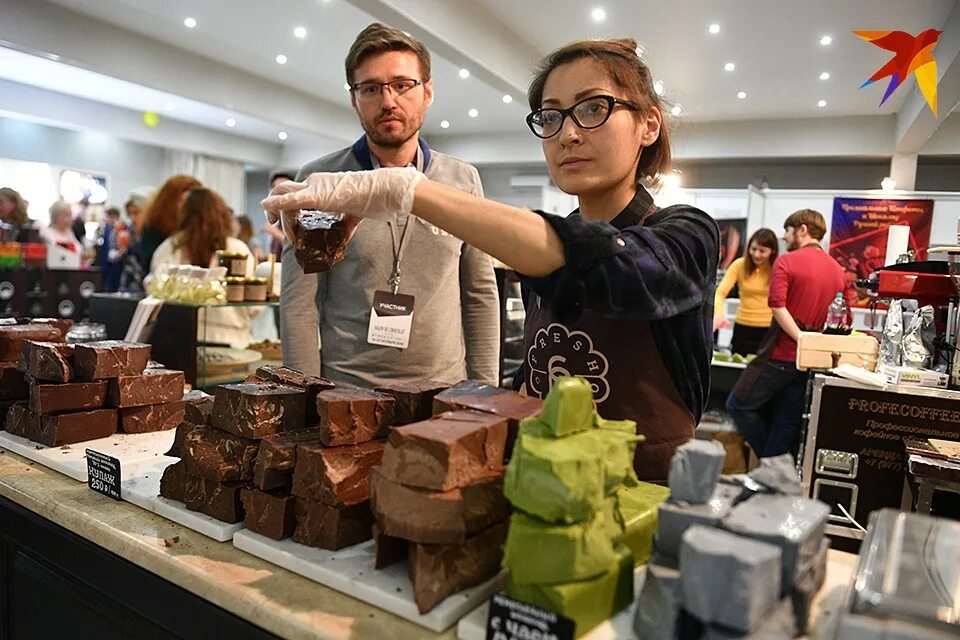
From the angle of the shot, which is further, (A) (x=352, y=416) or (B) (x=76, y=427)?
(B) (x=76, y=427)

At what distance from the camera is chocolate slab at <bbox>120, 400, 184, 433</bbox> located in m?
1.84

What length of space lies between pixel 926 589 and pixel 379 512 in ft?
2.20

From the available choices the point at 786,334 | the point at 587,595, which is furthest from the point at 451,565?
the point at 786,334

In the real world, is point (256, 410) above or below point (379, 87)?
below

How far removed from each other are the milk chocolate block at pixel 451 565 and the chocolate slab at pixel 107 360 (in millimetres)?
1221

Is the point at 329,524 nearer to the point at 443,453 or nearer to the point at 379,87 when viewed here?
the point at 443,453

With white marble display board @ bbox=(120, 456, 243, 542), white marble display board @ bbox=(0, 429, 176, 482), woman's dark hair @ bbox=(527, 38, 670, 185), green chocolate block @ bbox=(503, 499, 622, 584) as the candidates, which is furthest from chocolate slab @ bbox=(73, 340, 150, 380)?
green chocolate block @ bbox=(503, 499, 622, 584)

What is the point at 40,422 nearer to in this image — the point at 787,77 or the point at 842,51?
the point at 842,51

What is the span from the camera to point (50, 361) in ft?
5.66

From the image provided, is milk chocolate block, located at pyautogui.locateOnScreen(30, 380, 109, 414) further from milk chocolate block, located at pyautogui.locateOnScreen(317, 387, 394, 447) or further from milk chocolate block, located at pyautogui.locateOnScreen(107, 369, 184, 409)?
milk chocolate block, located at pyautogui.locateOnScreen(317, 387, 394, 447)

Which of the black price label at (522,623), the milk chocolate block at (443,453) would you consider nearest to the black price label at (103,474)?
the milk chocolate block at (443,453)

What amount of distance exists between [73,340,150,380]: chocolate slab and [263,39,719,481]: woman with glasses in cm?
76

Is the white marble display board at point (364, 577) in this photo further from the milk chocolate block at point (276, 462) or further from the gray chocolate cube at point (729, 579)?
the gray chocolate cube at point (729, 579)

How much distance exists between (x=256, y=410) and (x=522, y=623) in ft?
2.05
